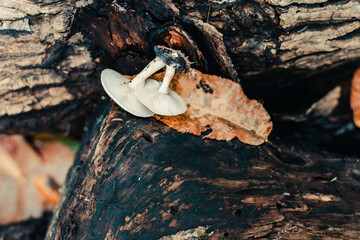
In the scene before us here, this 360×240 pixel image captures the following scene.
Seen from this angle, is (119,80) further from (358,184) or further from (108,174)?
(358,184)

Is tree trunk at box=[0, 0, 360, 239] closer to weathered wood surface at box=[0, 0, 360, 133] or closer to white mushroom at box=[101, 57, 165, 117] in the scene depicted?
weathered wood surface at box=[0, 0, 360, 133]

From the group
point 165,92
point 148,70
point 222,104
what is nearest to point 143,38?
point 148,70

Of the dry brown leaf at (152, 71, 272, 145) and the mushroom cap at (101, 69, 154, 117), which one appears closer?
the mushroom cap at (101, 69, 154, 117)

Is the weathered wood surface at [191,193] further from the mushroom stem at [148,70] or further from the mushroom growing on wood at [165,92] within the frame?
the mushroom stem at [148,70]

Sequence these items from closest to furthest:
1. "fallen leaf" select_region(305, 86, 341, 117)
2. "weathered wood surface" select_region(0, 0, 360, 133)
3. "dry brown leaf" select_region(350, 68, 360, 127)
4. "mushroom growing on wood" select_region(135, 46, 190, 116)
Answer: "mushroom growing on wood" select_region(135, 46, 190, 116)
"weathered wood surface" select_region(0, 0, 360, 133)
"dry brown leaf" select_region(350, 68, 360, 127)
"fallen leaf" select_region(305, 86, 341, 117)

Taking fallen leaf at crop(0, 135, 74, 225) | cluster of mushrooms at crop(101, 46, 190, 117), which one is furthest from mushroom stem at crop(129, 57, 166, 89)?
fallen leaf at crop(0, 135, 74, 225)
